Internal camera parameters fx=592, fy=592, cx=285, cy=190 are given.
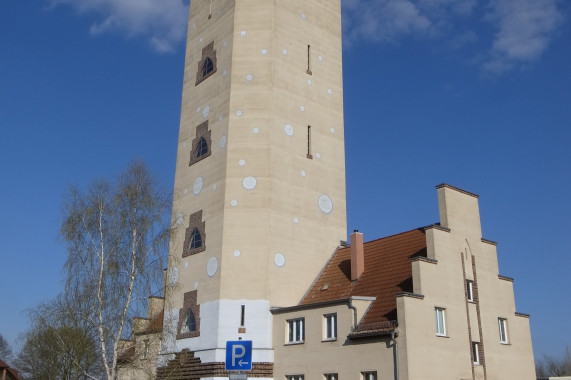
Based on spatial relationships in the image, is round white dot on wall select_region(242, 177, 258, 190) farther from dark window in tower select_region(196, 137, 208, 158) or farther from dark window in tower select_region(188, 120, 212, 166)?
dark window in tower select_region(196, 137, 208, 158)

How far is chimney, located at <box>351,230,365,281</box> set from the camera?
31656 millimetres

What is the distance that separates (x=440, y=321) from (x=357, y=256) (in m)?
6.16

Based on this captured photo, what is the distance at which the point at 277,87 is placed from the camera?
3659 centimetres

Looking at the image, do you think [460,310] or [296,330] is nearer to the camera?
[460,310]

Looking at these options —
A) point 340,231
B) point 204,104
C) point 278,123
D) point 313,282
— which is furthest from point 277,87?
point 313,282

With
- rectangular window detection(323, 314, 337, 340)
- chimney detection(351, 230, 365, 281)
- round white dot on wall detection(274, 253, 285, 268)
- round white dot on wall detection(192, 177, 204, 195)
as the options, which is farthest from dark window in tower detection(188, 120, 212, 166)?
rectangular window detection(323, 314, 337, 340)

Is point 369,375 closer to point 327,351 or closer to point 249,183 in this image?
point 327,351

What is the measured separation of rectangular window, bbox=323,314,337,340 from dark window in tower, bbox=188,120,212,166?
1325 centimetres

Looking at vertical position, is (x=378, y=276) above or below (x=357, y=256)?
below

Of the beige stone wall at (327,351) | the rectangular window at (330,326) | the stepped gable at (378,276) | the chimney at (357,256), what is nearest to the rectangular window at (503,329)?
the stepped gable at (378,276)

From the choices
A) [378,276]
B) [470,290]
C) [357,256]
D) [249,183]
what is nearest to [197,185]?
[249,183]

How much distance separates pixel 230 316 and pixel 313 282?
17.9ft

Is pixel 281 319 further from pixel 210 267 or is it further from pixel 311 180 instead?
pixel 311 180

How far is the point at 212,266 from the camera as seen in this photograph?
33000 millimetres
